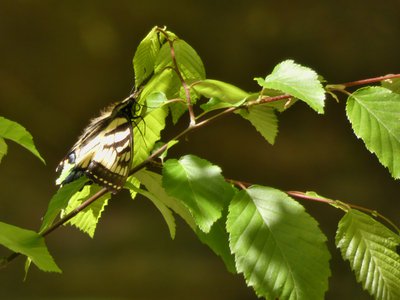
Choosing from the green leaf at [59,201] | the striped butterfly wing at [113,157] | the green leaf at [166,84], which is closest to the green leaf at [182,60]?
the green leaf at [166,84]

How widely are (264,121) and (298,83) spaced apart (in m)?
0.24

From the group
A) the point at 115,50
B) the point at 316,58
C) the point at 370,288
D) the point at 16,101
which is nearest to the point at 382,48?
the point at 316,58

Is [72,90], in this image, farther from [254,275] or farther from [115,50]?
[254,275]

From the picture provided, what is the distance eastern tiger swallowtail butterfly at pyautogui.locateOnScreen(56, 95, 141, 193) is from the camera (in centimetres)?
69

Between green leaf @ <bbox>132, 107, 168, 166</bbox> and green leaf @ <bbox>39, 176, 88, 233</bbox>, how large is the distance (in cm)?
12

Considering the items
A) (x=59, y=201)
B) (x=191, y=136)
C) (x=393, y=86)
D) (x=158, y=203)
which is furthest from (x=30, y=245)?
(x=191, y=136)

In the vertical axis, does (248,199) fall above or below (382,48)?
above

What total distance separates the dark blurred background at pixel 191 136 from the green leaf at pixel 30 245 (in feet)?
5.45

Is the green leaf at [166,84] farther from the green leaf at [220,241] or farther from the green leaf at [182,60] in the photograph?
the green leaf at [220,241]

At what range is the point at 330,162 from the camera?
2367 millimetres

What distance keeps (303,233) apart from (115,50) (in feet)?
5.90

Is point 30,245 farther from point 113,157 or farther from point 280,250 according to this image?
point 280,250

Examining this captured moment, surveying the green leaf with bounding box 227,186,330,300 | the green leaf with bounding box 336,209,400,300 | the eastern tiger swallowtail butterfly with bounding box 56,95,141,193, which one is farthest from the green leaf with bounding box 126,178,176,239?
the green leaf with bounding box 336,209,400,300

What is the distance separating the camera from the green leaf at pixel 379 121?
625 mm
